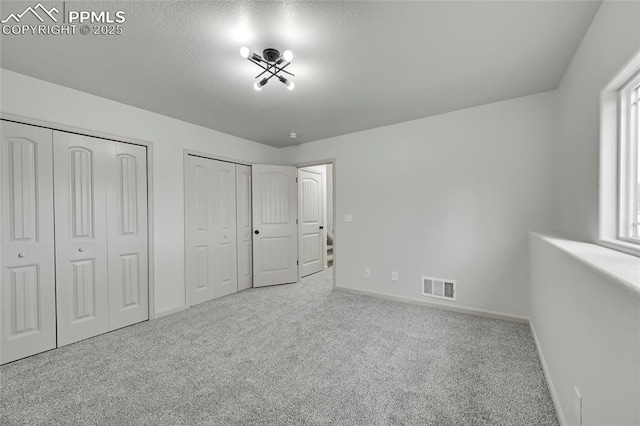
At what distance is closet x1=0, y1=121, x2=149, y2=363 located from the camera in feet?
7.16

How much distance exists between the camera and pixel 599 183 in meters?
1.59

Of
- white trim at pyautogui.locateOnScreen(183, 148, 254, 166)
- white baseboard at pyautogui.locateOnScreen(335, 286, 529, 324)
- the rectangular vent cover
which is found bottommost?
white baseboard at pyautogui.locateOnScreen(335, 286, 529, 324)

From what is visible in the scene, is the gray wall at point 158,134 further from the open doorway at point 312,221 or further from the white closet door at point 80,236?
the open doorway at point 312,221

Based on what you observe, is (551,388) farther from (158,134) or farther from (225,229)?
(158,134)

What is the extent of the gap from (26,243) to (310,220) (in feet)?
12.0

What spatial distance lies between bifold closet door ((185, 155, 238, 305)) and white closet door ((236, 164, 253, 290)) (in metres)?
0.09

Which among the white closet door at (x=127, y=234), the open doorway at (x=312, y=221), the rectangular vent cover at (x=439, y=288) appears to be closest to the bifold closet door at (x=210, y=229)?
the white closet door at (x=127, y=234)

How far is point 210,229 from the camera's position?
12.1ft

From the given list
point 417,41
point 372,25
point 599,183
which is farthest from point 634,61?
point 372,25

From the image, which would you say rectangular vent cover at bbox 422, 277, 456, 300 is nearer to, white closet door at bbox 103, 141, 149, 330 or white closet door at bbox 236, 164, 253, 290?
white closet door at bbox 236, 164, 253, 290

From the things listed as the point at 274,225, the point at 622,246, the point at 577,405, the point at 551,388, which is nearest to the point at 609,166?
the point at 622,246

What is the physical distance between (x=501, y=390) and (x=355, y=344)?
1.11m

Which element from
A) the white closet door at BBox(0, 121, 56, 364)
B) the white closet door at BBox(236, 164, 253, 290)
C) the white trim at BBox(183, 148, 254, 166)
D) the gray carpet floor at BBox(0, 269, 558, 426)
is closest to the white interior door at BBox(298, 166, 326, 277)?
the white closet door at BBox(236, 164, 253, 290)

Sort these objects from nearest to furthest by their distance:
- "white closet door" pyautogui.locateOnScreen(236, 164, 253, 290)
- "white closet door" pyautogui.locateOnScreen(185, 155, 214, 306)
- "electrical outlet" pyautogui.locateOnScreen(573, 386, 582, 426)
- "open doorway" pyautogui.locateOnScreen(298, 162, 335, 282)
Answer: "electrical outlet" pyautogui.locateOnScreen(573, 386, 582, 426), "white closet door" pyautogui.locateOnScreen(185, 155, 214, 306), "white closet door" pyautogui.locateOnScreen(236, 164, 253, 290), "open doorway" pyautogui.locateOnScreen(298, 162, 335, 282)
